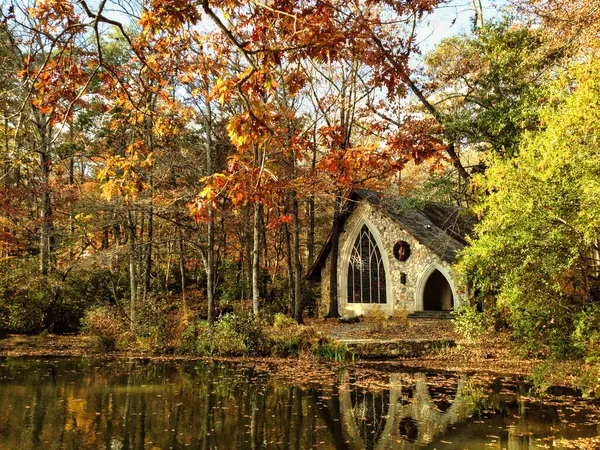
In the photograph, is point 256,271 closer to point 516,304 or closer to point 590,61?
point 516,304

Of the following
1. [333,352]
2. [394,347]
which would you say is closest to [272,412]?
[333,352]

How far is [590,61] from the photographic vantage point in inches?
299

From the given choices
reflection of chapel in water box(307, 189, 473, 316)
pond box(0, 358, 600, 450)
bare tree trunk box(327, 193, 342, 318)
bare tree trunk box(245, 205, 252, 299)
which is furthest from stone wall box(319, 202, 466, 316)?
pond box(0, 358, 600, 450)

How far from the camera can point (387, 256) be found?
→ 1892cm

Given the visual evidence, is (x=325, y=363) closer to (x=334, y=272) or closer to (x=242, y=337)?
(x=242, y=337)

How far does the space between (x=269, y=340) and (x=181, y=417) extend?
5.85 meters

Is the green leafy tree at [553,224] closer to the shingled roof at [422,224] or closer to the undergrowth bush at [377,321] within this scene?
the shingled roof at [422,224]

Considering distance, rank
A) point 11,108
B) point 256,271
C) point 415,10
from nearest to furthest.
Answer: point 415,10 → point 256,271 → point 11,108

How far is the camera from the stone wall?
699 inches

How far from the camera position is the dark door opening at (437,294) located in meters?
21.6

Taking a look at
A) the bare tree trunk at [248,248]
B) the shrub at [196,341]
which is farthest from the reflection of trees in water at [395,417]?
the bare tree trunk at [248,248]

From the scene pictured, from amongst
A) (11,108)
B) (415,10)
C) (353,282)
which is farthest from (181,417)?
(11,108)

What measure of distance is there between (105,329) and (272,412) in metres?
8.32

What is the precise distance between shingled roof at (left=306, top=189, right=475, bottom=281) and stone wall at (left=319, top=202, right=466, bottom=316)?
1.12 ft
